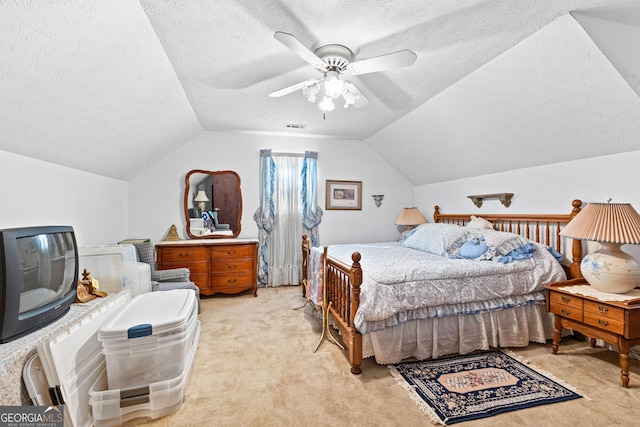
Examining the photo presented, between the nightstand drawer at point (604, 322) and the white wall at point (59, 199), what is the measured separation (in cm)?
416

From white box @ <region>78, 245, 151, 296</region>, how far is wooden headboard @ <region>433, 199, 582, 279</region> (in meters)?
3.99

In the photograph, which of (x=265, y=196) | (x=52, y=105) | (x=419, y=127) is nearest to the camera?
(x=52, y=105)

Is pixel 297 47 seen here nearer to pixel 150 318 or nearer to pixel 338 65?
pixel 338 65

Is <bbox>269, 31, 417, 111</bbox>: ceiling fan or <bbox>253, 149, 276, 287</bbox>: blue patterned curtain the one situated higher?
<bbox>269, 31, 417, 111</bbox>: ceiling fan

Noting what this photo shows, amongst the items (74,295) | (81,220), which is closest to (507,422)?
(74,295)

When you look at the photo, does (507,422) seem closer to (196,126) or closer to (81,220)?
(81,220)

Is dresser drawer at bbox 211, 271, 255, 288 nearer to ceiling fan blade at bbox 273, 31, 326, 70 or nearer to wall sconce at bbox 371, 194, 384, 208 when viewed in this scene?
wall sconce at bbox 371, 194, 384, 208

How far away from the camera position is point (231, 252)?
4.07 meters

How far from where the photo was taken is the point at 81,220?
9.34ft

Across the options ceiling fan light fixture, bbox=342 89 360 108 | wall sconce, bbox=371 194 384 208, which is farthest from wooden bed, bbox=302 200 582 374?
wall sconce, bbox=371 194 384 208

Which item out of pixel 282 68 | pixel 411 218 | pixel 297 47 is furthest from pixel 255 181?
pixel 297 47

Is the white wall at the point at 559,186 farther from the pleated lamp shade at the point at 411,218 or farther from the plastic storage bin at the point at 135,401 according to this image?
the plastic storage bin at the point at 135,401

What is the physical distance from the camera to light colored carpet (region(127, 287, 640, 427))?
5.67ft

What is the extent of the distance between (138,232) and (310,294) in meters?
2.70
